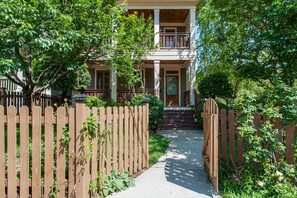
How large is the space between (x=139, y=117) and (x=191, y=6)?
36.8 ft

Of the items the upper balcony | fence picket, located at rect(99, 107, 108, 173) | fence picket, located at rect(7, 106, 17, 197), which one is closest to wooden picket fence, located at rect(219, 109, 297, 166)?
fence picket, located at rect(99, 107, 108, 173)

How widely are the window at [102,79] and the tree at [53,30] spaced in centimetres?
773

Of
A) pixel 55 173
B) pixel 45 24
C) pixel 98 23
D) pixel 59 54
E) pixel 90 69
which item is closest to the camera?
pixel 55 173

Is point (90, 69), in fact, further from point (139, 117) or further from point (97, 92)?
point (139, 117)

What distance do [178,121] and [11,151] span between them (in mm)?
9046

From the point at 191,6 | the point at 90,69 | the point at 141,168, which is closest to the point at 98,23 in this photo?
the point at 141,168

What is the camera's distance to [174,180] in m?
4.24

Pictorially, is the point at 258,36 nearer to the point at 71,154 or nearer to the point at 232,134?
the point at 232,134

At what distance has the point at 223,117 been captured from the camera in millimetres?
4078

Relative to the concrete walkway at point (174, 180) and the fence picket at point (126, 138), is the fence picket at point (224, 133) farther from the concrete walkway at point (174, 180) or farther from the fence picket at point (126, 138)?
the fence picket at point (126, 138)

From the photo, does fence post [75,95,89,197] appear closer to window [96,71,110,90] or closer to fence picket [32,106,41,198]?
fence picket [32,106,41,198]

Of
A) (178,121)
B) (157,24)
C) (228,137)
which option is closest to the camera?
(228,137)

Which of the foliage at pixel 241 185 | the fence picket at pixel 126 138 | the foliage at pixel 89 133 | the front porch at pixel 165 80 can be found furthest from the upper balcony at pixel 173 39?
the foliage at pixel 89 133

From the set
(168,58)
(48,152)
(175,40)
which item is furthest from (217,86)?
(48,152)
